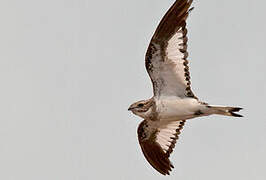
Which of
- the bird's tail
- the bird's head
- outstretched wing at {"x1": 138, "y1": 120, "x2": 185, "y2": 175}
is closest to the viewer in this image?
the bird's tail

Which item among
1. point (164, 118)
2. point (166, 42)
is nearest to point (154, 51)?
point (166, 42)

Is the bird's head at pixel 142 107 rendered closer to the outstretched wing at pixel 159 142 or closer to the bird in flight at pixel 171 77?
the bird in flight at pixel 171 77

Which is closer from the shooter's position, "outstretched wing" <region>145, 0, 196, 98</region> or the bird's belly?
"outstretched wing" <region>145, 0, 196, 98</region>

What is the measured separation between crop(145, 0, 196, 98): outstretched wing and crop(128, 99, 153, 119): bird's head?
25cm

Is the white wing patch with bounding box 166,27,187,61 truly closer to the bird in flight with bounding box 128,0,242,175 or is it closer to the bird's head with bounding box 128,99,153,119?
the bird in flight with bounding box 128,0,242,175

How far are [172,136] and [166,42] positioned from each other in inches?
110

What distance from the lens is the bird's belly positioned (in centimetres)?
1520

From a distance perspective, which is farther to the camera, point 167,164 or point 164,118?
point 167,164

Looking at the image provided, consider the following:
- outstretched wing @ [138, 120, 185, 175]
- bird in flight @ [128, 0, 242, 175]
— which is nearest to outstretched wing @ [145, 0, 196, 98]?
bird in flight @ [128, 0, 242, 175]

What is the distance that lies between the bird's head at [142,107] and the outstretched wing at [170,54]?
0.25 metres

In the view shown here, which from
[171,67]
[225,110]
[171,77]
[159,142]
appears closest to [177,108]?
[171,77]

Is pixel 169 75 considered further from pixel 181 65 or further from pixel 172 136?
pixel 172 136

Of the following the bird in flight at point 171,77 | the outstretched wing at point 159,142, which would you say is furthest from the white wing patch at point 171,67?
the outstretched wing at point 159,142

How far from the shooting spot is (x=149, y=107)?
15430 millimetres
